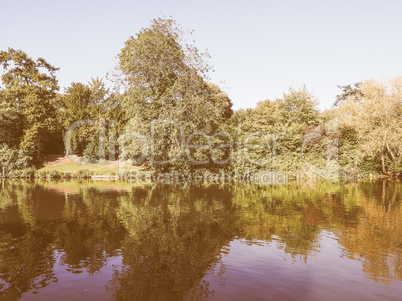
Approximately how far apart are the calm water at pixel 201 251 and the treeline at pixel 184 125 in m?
16.5

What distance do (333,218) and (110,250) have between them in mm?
11097

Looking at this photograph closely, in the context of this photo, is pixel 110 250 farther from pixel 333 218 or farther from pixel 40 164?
→ pixel 40 164

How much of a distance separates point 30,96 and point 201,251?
138 ft

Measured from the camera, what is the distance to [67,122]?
153ft

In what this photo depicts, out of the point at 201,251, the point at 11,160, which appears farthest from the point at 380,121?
the point at 11,160

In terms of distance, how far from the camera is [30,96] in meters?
43.4

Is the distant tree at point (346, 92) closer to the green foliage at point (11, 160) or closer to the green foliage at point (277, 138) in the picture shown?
the green foliage at point (277, 138)

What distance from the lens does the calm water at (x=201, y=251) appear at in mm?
7988

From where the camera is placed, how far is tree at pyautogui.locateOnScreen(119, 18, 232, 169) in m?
33.6

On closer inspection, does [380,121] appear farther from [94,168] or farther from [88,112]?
[88,112]

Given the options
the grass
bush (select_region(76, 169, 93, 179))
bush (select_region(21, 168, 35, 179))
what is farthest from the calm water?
bush (select_region(21, 168, 35, 179))

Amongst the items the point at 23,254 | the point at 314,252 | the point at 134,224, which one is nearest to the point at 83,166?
the point at 134,224

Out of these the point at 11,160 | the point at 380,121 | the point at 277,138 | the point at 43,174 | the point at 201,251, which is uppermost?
the point at 380,121

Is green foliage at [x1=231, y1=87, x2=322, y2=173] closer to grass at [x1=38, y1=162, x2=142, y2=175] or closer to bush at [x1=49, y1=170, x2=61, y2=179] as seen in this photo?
grass at [x1=38, y1=162, x2=142, y2=175]
